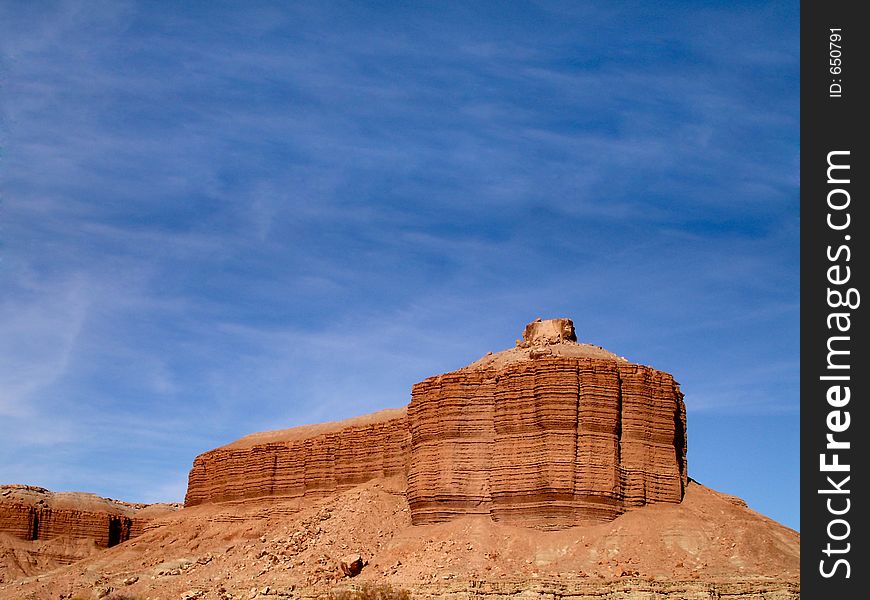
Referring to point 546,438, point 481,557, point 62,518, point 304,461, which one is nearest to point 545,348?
point 546,438

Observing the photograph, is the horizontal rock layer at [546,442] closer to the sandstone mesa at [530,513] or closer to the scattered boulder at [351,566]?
the sandstone mesa at [530,513]

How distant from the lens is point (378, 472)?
71.6 metres

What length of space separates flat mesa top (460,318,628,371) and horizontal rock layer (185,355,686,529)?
1.53 meters

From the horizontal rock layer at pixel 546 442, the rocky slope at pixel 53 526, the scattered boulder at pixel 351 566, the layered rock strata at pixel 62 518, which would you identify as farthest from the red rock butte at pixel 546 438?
the layered rock strata at pixel 62 518

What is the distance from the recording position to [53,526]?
92062 mm

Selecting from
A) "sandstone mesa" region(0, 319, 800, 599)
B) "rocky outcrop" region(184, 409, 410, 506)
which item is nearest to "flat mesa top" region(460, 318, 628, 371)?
"sandstone mesa" region(0, 319, 800, 599)

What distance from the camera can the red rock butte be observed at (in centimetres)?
5459

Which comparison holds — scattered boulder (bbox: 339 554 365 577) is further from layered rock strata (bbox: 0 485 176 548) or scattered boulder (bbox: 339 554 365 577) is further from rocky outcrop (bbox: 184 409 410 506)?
layered rock strata (bbox: 0 485 176 548)

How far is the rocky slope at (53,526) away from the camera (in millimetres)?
88500
